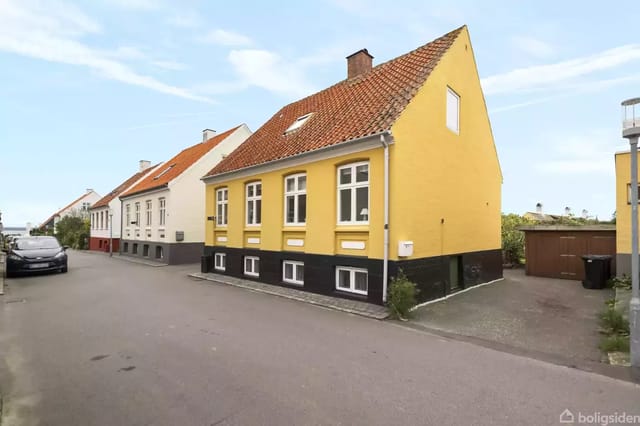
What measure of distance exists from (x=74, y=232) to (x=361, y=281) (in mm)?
41042

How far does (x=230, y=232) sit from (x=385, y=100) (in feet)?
26.8

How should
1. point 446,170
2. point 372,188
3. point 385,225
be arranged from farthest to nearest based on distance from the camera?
point 446,170, point 372,188, point 385,225

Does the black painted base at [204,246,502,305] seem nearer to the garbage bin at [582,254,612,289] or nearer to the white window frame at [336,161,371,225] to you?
the white window frame at [336,161,371,225]

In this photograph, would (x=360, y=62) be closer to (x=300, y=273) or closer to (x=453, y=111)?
(x=453, y=111)

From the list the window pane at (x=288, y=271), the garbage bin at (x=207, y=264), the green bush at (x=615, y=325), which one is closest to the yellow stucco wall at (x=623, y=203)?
the green bush at (x=615, y=325)

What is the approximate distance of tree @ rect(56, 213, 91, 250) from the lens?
37.5m

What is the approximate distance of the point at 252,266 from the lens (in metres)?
13.8

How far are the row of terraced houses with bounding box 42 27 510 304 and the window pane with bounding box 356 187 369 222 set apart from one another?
28 mm

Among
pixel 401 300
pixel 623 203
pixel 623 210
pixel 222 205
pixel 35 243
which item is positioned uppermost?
pixel 222 205

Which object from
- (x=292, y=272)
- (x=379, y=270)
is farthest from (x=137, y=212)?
(x=379, y=270)

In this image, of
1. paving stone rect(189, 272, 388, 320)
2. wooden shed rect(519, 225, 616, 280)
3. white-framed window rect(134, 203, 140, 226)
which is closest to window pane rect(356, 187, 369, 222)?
paving stone rect(189, 272, 388, 320)

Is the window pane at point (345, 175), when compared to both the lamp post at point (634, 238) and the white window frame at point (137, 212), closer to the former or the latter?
the lamp post at point (634, 238)

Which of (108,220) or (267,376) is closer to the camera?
(267,376)

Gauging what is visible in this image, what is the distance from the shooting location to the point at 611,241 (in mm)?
13344
